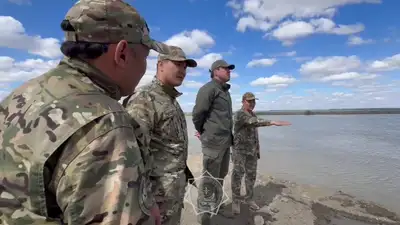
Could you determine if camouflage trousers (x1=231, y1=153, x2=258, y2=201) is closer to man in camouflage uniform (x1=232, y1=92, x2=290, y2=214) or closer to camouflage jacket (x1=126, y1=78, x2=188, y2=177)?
man in camouflage uniform (x1=232, y1=92, x2=290, y2=214)

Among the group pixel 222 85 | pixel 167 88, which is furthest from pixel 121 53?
pixel 222 85

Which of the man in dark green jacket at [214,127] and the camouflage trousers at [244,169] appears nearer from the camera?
the man in dark green jacket at [214,127]

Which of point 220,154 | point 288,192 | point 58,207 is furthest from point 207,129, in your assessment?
point 58,207

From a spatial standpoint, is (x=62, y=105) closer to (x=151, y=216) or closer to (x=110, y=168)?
(x=110, y=168)

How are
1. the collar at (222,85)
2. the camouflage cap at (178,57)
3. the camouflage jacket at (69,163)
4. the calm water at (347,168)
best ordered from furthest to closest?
the calm water at (347,168) → the collar at (222,85) → the camouflage cap at (178,57) → the camouflage jacket at (69,163)

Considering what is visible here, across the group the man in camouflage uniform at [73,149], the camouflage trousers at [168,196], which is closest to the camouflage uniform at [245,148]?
the camouflage trousers at [168,196]

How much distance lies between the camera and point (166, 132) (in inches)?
120

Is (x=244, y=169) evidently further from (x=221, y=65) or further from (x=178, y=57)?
(x=178, y=57)

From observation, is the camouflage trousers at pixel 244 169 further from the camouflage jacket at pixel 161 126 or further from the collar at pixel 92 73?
the collar at pixel 92 73

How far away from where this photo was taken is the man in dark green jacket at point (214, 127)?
505cm

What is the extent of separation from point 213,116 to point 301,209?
9.87ft

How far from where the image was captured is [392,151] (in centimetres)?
1445

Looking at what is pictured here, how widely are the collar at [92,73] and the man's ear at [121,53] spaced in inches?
3.1

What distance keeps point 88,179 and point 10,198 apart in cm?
31
